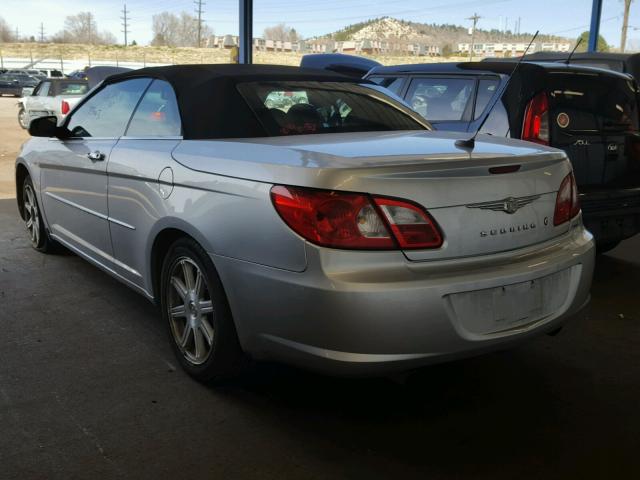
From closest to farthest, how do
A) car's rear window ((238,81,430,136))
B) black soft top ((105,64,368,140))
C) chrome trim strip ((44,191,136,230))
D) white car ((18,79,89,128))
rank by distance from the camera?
black soft top ((105,64,368,140)) → car's rear window ((238,81,430,136)) → chrome trim strip ((44,191,136,230)) → white car ((18,79,89,128))

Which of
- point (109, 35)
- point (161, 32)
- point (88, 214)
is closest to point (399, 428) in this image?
point (88, 214)

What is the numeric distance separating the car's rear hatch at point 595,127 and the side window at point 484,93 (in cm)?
48

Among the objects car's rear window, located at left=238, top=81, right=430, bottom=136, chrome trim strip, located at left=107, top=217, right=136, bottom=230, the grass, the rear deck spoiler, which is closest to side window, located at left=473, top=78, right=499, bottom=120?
car's rear window, located at left=238, top=81, right=430, bottom=136

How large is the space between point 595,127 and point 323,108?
2.48 metres

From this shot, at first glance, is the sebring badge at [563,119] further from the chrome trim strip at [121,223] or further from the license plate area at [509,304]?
the chrome trim strip at [121,223]

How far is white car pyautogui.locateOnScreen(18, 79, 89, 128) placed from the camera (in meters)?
17.7

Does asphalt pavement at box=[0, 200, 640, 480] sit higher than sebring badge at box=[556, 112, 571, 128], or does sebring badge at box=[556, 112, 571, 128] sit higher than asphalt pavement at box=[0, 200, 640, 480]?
sebring badge at box=[556, 112, 571, 128]

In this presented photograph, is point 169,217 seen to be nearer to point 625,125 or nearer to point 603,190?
point 603,190

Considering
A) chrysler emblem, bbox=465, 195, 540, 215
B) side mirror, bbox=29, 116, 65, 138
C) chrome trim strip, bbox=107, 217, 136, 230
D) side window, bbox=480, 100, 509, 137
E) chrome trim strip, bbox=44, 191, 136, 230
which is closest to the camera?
chrysler emblem, bbox=465, 195, 540, 215

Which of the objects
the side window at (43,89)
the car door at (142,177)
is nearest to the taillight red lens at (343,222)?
the car door at (142,177)

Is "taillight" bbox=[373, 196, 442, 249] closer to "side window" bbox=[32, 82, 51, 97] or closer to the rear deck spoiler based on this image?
the rear deck spoiler

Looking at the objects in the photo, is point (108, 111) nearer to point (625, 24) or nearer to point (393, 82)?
point (393, 82)

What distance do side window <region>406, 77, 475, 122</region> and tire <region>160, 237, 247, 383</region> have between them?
10.1 ft

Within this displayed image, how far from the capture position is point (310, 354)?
245 cm
